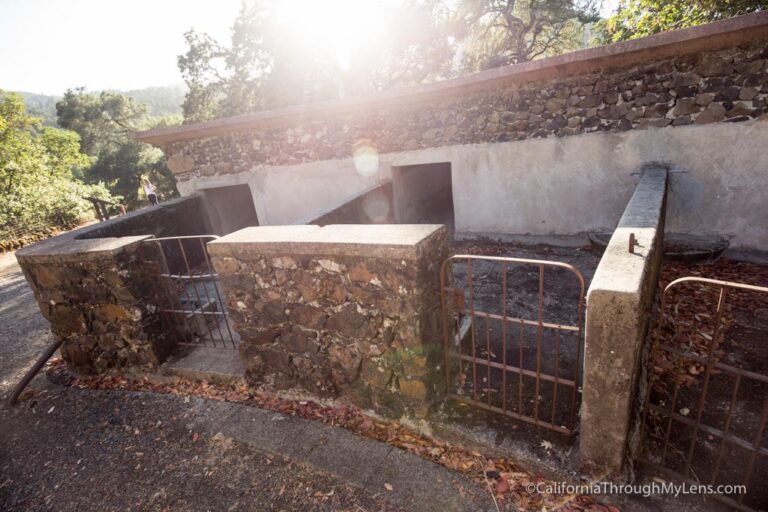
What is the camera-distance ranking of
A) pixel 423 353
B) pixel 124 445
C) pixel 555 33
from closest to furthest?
pixel 423 353 → pixel 124 445 → pixel 555 33

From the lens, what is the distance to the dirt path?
466 centimetres

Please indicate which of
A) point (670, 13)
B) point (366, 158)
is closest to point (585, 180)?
point (366, 158)

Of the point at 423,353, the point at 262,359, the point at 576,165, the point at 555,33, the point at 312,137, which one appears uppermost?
the point at 555,33

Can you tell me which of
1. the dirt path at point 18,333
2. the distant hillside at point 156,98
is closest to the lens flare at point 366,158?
the dirt path at point 18,333

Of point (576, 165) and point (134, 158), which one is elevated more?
point (134, 158)

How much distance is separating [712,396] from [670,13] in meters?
11.3

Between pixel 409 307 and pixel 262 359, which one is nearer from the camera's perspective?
pixel 409 307

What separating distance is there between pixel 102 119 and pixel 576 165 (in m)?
42.5

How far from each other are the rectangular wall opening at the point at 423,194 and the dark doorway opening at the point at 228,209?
13.0 ft

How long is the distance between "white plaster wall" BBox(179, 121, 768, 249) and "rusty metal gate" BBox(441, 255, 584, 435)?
1242 millimetres

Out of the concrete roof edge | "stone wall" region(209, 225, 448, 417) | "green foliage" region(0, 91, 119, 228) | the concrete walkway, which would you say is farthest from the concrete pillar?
"green foliage" region(0, 91, 119, 228)

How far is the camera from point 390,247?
2322 mm

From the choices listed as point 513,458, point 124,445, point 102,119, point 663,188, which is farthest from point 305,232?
point 102,119

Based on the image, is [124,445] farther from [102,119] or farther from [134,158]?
[102,119]
